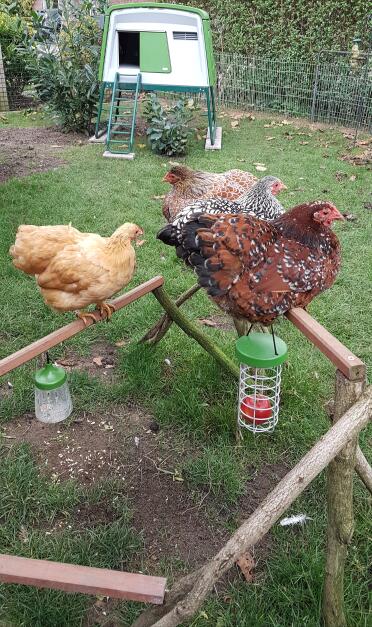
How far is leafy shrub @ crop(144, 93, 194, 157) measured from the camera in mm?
7508

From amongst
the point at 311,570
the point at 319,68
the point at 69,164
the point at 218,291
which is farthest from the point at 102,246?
the point at 319,68

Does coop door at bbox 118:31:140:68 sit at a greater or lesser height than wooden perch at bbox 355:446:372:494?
greater

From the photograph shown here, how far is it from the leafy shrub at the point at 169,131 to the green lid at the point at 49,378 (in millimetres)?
5791

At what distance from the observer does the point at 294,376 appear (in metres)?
3.22

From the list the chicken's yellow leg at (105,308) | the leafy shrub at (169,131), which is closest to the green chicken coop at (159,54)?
the leafy shrub at (169,131)

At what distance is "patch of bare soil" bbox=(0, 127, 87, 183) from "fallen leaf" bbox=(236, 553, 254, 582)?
550 centimetres

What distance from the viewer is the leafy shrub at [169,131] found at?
751 cm

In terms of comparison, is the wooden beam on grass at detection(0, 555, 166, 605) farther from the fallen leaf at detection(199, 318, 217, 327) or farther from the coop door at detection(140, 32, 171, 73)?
the coop door at detection(140, 32, 171, 73)

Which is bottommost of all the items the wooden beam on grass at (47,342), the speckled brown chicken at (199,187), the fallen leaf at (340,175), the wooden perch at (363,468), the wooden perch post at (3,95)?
the wooden perch at (363,468)

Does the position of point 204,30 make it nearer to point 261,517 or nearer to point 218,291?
point 218,291

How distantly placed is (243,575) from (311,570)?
290 mm

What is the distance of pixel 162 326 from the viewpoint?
10.6 ft

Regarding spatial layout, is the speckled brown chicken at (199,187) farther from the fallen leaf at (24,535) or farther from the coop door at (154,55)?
the coop door at (154,55)

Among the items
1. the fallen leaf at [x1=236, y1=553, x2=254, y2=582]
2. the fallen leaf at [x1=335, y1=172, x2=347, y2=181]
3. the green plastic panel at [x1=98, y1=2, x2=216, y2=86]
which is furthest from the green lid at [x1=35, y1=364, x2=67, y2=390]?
the green plastic panel at [x1=98, y1=2, x2=216, y2=86]
